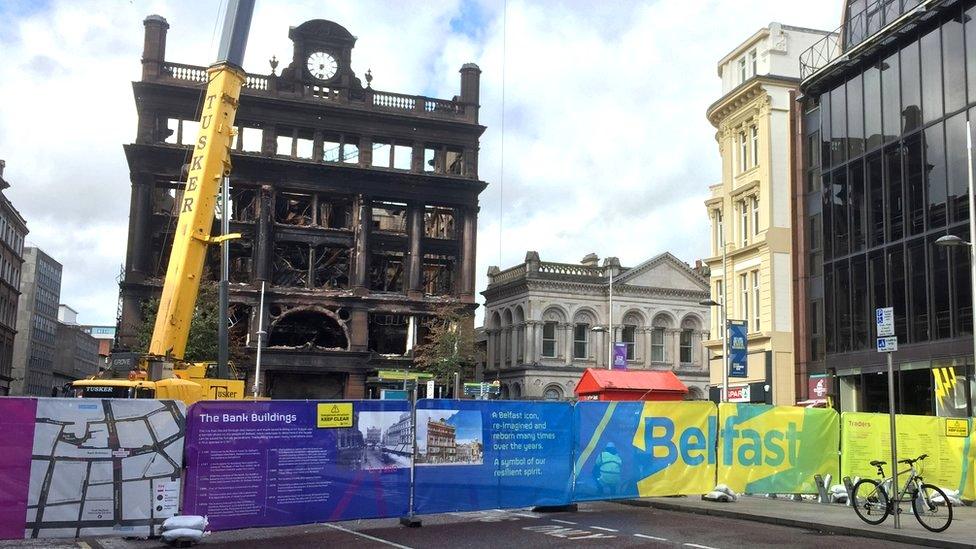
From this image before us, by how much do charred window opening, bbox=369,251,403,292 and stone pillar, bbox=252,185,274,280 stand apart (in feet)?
23.0

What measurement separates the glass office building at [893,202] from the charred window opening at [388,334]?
100ft

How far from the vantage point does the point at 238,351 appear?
5794cm

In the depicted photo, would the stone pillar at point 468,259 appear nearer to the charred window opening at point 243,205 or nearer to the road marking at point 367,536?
the charred window opening at point 243,205

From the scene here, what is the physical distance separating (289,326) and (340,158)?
11454 millimetres

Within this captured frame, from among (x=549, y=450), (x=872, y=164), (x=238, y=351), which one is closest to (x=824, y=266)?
(x=872, y=164)

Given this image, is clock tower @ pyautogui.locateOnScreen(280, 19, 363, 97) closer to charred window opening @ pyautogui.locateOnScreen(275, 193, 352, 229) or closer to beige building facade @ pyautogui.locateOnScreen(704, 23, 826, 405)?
charred window opening @ pyautogui.locateOnScreen(275, 193, 352, 229)

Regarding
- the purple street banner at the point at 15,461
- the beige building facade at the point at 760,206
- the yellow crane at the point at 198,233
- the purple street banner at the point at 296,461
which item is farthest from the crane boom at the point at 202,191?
the beige building facade at the point at 760,206

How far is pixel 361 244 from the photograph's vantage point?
6244cm

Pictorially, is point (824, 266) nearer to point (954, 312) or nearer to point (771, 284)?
point (771, 284)

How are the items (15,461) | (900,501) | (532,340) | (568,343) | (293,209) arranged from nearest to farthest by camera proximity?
1. (15,461)
2. (900,501)
3. (293,209)
4. (532,340)
5. (568,343)

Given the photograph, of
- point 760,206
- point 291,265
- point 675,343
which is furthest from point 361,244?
point 760,206

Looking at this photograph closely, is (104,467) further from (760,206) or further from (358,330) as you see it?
(358,330)

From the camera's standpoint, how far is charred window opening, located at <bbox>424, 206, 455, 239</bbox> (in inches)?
2623

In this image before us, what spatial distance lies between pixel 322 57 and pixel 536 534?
53.7 metres
